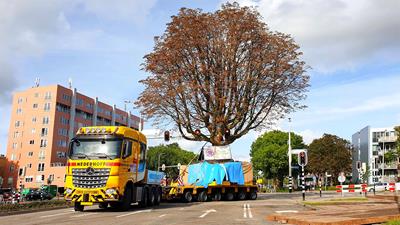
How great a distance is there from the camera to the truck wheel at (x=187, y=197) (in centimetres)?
3183

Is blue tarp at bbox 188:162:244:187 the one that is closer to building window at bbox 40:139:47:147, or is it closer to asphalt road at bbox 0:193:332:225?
asphalt road at bbox 0:193:332:225

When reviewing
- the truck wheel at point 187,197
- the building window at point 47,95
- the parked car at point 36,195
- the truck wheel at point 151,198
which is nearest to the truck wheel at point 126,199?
the truck wheel at point 151,198

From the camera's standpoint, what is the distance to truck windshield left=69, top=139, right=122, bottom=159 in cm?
2019

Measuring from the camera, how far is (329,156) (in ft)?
296

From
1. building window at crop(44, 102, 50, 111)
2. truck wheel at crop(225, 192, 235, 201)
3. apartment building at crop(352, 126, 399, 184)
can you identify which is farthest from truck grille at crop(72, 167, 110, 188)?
apartment building at crop(352, 126, 399, 184)

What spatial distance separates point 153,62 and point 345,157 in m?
64.8

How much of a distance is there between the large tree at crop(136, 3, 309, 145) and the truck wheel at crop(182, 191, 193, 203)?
531cm

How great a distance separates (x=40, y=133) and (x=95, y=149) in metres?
79.1

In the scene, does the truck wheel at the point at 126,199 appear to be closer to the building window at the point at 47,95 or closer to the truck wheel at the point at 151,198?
the truck wheel at the point at 151,198

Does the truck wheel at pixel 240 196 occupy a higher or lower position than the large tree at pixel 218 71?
lower

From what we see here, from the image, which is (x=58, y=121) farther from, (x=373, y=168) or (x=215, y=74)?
(x=373, y=168)

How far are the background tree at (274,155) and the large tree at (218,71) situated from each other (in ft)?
159

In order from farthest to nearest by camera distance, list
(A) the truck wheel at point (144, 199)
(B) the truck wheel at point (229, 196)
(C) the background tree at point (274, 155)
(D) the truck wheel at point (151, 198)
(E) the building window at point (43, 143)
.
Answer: (E) the building window at point (43, 143) → (C) the background tree at point (274, 155) → (B) the truck wheel at point (229, 196) → (D) the truck wheel at point (151, 198) → (A) the truck wheel at point (144, 199)

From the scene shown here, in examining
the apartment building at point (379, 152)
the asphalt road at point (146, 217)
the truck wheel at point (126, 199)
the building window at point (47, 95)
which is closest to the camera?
the asphalt road at point (146, 217)
